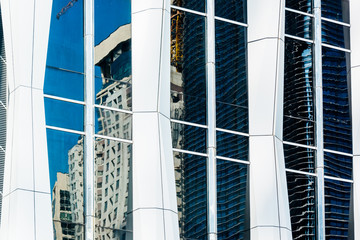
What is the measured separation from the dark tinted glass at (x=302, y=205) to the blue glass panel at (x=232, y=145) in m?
1.63

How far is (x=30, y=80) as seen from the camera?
1002 inches

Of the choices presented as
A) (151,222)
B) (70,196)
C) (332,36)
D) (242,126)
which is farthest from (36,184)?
(332,36)

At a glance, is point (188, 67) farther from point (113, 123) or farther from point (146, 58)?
point (113, 123)

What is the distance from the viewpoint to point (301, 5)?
31.3 m

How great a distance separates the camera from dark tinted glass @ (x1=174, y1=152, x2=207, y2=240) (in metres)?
27.7

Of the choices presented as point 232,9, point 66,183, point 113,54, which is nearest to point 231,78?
point 232,9

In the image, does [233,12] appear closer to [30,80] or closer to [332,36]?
[332,36]

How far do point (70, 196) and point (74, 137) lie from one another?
58.1 inches

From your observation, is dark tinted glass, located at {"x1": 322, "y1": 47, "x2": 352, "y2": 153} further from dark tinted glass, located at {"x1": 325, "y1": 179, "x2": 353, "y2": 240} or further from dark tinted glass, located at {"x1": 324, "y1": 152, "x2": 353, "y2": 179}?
dark tinted glass, located at {"x1": 325, "y1": 179, "x2": 353, "y2": 240}

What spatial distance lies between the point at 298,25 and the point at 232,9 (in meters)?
2.44

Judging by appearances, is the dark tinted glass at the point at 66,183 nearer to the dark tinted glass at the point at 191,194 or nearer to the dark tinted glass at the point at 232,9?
the dark tinted glass at the point at 191,194

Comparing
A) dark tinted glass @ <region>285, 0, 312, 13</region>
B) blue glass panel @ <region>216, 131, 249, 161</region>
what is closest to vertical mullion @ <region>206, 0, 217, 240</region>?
blue glass panel @ <region>216, 131, 249, 161</region>

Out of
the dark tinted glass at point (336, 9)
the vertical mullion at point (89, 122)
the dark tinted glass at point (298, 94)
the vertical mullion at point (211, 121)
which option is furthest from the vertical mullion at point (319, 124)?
the vertical mullion at point (89, 122)

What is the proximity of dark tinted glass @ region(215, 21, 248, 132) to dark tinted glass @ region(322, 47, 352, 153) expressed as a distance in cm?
295
